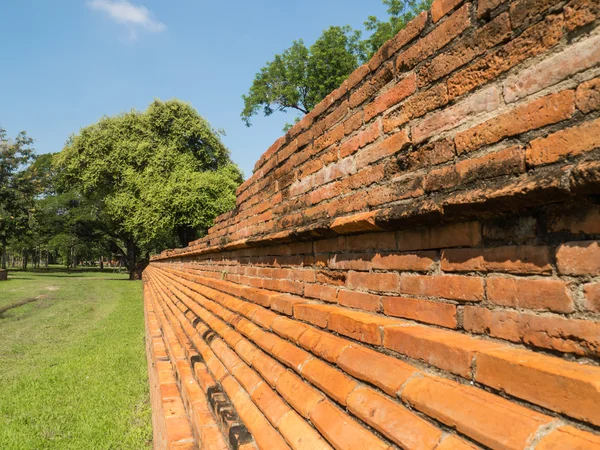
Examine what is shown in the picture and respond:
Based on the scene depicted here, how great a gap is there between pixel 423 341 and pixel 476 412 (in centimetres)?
28

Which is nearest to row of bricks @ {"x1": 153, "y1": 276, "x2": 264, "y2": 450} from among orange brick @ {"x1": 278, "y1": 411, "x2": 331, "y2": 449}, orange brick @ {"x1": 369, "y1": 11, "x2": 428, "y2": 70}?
orange brick @ {"x1": 278, "y1": 411, "x2": 331, "y2": 449}

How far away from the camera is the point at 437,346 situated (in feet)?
3.83

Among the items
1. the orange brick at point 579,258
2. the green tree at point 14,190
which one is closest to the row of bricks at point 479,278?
the orange brick at point 579,258

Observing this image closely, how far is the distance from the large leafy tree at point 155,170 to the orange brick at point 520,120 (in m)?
21.6

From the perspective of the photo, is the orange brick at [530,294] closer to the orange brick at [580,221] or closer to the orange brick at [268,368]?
the orange brick at [580,221]

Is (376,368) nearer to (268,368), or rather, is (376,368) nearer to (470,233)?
(470,233)

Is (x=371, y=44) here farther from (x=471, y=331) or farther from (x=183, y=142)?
(x=471, y=331)

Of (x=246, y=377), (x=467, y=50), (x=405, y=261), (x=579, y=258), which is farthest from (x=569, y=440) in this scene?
(x=246, y=377)

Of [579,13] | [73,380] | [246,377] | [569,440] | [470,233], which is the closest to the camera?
[569,440]

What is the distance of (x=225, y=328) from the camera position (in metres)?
3.03

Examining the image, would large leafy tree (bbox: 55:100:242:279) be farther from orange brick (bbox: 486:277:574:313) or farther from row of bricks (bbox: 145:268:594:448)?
orange brick (bbox: 486:277:574:313)

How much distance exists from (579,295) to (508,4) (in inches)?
33.7

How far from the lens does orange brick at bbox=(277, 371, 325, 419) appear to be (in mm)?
1535

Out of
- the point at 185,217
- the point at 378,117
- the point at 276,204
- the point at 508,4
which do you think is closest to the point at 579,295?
the point at 508,4
